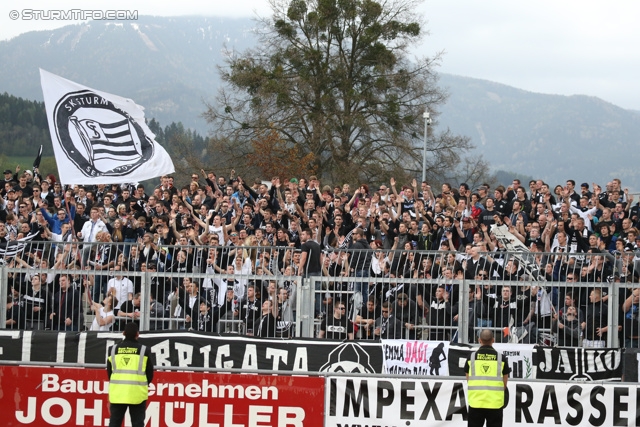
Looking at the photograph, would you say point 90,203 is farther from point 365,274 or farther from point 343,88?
point 343,88

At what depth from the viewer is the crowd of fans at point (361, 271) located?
13.3 metres

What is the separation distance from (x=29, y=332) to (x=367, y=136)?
30935 millimetres

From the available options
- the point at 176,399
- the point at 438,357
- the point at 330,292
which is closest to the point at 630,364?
the point at 438,357

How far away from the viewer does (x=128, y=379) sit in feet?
34.3

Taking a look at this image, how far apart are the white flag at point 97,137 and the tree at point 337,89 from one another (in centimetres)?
2600

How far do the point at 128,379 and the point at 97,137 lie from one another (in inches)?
257

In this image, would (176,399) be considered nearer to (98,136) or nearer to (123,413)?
(123,413)

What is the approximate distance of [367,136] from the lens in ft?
144

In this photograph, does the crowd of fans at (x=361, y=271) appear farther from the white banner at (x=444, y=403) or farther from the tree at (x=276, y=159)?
the tree at (x=276, y=159)

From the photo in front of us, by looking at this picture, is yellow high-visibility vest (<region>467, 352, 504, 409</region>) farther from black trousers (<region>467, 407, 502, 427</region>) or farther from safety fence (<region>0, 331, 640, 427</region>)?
safety fence (<region>0, 331, 640, 427</region>)

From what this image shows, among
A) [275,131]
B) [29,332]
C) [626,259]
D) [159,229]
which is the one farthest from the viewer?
[275,131]

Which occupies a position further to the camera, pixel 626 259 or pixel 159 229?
pixel 159 229

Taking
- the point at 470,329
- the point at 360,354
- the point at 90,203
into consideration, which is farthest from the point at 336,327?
the point at 90,203

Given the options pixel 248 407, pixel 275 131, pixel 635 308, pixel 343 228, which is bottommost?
pixel 248 407
